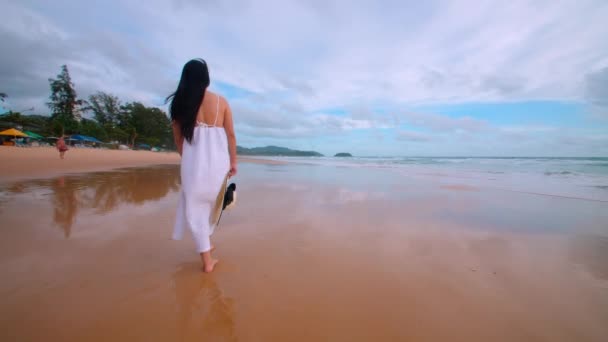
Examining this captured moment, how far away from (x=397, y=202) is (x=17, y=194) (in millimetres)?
8175

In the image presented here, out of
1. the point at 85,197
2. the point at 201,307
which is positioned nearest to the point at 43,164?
the point at 85,197

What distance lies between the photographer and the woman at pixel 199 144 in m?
2.05

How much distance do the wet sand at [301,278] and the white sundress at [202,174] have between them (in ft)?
1.64

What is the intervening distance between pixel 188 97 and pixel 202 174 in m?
0.67

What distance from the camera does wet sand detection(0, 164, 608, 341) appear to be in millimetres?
1568

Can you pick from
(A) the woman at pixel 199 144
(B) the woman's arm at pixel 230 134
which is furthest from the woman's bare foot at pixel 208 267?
(B) the woman's arm at pixel 230 134

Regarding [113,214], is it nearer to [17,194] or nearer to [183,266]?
[183,266]

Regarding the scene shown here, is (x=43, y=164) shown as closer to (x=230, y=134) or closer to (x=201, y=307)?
(x=230, y=134)

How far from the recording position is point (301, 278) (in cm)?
219

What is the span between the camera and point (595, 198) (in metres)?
6.47

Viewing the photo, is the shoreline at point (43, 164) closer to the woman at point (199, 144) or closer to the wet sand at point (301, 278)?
the wet sand at point (301, 278)

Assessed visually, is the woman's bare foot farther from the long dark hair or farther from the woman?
the long dark hair

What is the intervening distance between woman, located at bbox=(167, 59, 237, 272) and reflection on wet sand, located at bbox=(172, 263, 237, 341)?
0.28m

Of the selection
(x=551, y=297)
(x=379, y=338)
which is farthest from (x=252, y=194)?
(x=551, y=297)
